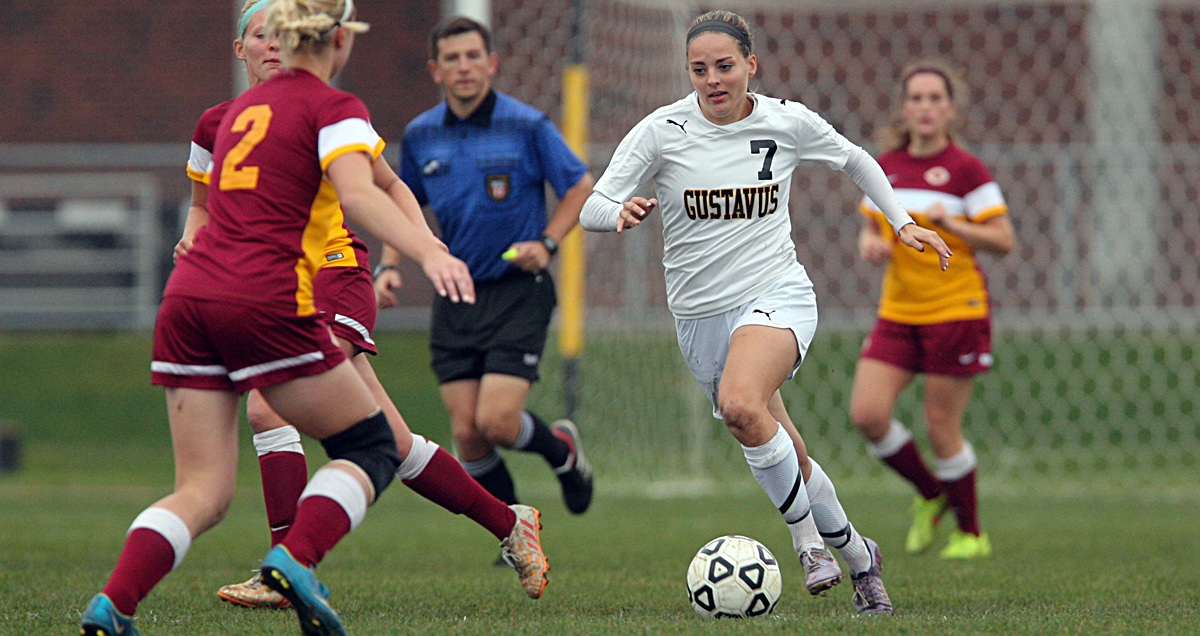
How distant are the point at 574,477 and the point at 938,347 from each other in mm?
1896

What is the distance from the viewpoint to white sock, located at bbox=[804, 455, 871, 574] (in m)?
4.41

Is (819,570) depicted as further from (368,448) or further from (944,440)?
(944,440)

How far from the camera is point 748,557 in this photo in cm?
436

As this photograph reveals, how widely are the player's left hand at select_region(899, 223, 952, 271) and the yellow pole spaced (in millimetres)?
5004

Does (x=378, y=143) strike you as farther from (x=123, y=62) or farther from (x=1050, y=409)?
(x=123, y=62)

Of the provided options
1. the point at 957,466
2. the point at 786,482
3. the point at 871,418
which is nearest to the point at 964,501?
the point at 957,466

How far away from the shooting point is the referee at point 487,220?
6094mm

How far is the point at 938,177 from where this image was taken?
6.78 metres

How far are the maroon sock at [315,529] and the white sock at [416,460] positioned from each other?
2.65 feet

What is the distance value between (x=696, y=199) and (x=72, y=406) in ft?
32.5

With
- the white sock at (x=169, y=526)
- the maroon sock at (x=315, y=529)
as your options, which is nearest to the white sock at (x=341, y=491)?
the maroon sock at (x=315, y=529)

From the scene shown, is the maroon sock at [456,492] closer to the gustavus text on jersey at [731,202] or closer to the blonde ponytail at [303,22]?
the gustavus text on jersey at [731,202]

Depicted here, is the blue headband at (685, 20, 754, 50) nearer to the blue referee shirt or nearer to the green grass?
the blue referee shirt

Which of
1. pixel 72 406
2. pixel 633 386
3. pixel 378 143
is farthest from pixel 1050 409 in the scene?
pixel 378 143
